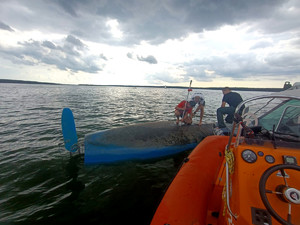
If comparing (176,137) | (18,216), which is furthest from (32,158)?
(176,137)

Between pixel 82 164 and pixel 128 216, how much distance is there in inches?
113

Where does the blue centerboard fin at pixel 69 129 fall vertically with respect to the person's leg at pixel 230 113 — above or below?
below

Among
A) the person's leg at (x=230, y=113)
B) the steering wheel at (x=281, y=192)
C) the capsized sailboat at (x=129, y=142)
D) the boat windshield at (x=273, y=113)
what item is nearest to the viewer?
the steering wheel at (x=281, y=192)

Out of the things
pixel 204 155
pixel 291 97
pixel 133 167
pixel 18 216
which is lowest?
pixel 18 216

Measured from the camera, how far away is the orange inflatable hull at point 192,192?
8.15 ft

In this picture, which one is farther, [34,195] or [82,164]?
[82,164]

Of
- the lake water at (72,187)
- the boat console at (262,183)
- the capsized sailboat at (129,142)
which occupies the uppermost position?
the boat console at (262,183)

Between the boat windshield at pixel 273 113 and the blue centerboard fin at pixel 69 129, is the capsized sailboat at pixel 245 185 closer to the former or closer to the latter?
the boat windshield at pixel 273 113

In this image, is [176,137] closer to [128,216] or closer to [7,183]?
[128,216]

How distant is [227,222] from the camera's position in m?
2.18

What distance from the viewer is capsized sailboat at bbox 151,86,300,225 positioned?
1851 millimetres

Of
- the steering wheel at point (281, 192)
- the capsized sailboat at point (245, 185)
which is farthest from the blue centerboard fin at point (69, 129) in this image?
the steering wheel at point (281, 192)

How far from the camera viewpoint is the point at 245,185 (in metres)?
2.11

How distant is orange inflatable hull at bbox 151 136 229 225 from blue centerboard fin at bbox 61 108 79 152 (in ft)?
14.4
